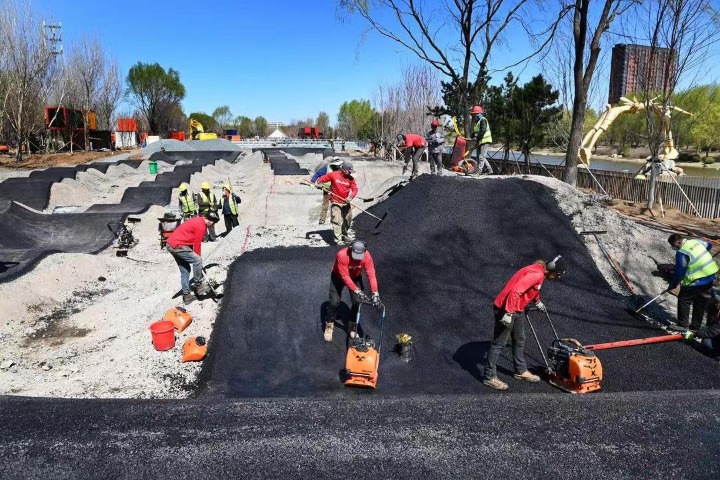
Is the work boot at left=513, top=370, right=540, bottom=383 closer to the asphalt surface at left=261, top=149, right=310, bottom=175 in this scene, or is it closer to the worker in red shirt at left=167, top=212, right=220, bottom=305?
the worker in red shirt at left=167, top=212, right=220, bottom=305

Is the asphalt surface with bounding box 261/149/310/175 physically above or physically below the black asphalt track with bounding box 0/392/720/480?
above

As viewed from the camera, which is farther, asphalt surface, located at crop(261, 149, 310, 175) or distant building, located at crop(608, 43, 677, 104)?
asphalt surface, located at crop(261, 149, 310, 175)

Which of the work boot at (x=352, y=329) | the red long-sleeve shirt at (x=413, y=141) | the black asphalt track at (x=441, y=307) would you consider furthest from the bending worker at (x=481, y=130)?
the work boot at (x=352, y=329)

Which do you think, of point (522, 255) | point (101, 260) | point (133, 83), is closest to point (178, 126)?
point (133, 83)

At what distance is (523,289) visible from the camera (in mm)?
5227

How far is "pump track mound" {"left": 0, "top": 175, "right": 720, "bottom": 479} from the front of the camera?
3.55 meters

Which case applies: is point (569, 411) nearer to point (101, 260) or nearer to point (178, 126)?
point (101, 260)

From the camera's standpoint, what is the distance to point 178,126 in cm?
7975

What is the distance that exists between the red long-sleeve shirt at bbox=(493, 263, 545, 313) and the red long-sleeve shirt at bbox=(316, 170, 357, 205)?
4.79 meters

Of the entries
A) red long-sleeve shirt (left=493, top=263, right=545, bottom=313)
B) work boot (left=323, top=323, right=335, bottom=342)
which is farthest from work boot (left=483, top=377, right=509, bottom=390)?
work boot (left=323, top=323, right=335, bottom=342)

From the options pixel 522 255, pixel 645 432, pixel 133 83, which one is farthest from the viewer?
pixel 133 83

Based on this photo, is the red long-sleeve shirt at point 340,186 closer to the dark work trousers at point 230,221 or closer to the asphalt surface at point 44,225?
the dark work trousers at point 230,221

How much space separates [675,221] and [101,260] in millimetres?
14709

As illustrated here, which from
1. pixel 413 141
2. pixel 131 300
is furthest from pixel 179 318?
pixel 413 141
